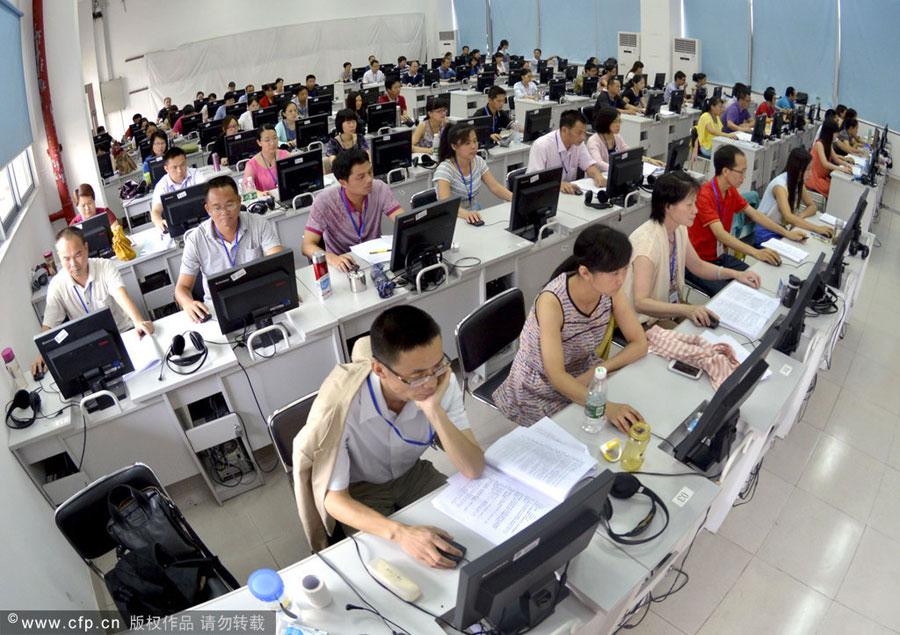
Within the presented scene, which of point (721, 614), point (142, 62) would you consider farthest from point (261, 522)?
point (142, 62)

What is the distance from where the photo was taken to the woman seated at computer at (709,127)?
706cm

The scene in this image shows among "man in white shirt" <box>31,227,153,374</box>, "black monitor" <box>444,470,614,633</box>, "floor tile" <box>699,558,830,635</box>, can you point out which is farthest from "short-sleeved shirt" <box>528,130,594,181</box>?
"black monitor" <box>444,470,614,633</box>

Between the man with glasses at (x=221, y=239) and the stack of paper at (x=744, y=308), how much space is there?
2.58 m

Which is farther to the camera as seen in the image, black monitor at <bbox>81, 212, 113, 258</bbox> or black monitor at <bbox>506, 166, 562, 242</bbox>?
black monitor at <bbox>81, 212, 113, 258</bbox>

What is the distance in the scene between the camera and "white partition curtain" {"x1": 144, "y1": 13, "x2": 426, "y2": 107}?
43.7 ft

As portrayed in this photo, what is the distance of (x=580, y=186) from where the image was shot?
4957mm

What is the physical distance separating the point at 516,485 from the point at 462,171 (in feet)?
10.2

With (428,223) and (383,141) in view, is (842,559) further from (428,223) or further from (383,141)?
(383,141)

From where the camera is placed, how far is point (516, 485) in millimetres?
1877

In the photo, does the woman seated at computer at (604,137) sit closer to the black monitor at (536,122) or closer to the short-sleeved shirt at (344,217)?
the black monitor at (536,122)

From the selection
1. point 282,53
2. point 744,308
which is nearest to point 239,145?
point 744,308

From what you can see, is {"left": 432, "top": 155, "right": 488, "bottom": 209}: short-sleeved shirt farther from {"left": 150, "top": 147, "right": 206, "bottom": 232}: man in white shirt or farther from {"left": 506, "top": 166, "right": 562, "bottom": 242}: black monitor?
{"left": 150, "top": 147, "right": 206, "bottom": 232}: man in white shirt

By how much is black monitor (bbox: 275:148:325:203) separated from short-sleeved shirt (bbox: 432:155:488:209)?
108cm

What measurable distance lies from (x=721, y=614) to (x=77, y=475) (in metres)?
2.93
